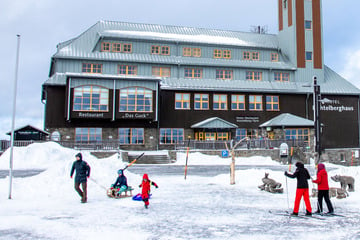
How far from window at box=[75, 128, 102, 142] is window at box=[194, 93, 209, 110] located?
10.2 metres

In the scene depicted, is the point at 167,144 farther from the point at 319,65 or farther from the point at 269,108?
the point at 319,65

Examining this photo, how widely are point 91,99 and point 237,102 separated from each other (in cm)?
1524

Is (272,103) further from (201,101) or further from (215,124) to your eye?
(201,101)

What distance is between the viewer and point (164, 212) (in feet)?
32.6

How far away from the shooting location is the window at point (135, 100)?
109 feet

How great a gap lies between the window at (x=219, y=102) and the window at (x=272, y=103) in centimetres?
491

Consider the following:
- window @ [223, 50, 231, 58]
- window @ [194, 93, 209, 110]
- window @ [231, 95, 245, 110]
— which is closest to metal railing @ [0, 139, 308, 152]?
window @ [231, 95, 245, 110]

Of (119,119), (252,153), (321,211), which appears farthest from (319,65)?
(321,211)

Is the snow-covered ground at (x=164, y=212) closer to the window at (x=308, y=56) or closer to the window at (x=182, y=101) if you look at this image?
the window at (x=182, y=101)

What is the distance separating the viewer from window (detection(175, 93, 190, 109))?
118ft

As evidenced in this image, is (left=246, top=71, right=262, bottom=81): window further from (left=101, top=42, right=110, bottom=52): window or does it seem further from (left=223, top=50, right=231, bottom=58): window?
(left=101, top=42, right=110, bottom=52): window

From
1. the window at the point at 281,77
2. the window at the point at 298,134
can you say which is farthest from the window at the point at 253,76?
the window at the point at 298,134

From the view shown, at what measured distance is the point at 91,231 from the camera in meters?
7.70

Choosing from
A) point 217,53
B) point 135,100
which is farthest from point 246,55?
point 135,100
